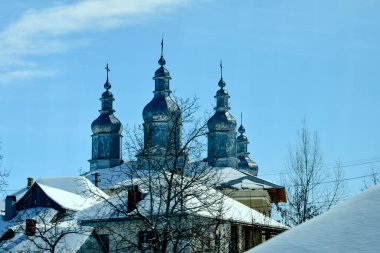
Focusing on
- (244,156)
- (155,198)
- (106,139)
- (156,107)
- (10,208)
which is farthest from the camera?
(244,156)

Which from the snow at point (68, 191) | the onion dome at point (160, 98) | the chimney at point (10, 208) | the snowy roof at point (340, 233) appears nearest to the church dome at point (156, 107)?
the onion dome at point (160, 98)

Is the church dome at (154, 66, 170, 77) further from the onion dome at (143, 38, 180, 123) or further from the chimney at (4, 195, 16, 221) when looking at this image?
the chimney at (4, 195, 16, 221)

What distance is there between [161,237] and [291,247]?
13691 millimetres

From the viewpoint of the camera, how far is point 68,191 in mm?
47781

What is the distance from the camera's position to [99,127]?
68.2 metres

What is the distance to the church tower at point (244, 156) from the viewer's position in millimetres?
75438

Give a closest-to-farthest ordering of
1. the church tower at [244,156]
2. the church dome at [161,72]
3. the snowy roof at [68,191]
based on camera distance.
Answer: the snowy roof at [68,191] → the church dome at [161,72] → the church tower at [244,156]

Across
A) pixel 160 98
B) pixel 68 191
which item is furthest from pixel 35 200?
pixel 160 98

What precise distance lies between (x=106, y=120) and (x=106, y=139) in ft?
4.41

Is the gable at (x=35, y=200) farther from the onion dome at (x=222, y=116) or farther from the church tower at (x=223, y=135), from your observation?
the onion dome at (x=222, y=116)

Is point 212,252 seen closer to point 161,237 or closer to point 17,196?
point 161,237

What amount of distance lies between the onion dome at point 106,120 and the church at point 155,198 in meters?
0.07

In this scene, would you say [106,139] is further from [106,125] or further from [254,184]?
[254,184]

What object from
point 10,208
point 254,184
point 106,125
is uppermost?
point 106,125
